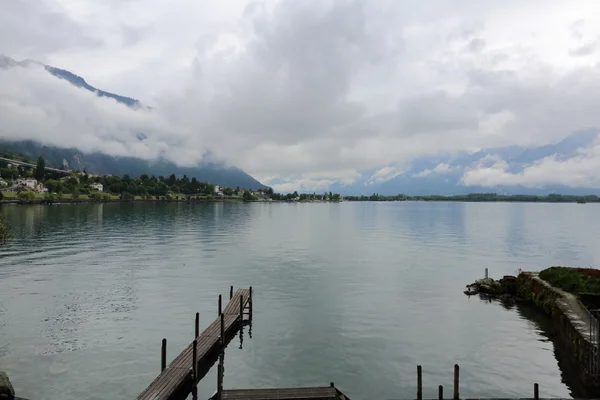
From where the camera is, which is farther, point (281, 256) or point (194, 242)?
point (194, 242)

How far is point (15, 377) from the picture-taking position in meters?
26.3

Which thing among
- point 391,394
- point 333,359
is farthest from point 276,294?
point 391,394

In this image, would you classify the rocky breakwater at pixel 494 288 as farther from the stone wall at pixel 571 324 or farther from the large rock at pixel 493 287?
the stone wall at pixel 571 324

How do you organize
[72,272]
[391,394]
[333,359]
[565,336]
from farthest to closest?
1. [72,272]
2. [565,336]
3. [333,359]
4. [391,394]

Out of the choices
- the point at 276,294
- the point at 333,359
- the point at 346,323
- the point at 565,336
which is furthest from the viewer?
the point at 276,294

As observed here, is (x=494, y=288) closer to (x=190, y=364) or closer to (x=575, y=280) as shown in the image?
(x=575, y=280)

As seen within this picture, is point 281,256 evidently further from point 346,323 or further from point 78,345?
point 78,345

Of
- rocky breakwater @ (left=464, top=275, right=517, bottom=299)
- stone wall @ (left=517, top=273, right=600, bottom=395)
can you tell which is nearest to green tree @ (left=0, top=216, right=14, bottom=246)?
rocky breakwater @ (left=464, top=275, right=517, bottom=299)

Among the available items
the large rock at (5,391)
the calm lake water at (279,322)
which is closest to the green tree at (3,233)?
the calm lake water at (279,322)

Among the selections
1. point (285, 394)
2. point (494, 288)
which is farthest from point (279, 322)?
point (494, 288)

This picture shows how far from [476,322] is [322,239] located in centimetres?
7200

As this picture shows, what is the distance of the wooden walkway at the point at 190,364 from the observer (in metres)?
23.1

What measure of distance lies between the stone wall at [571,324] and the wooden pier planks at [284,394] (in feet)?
54.1

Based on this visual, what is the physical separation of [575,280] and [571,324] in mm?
13522
